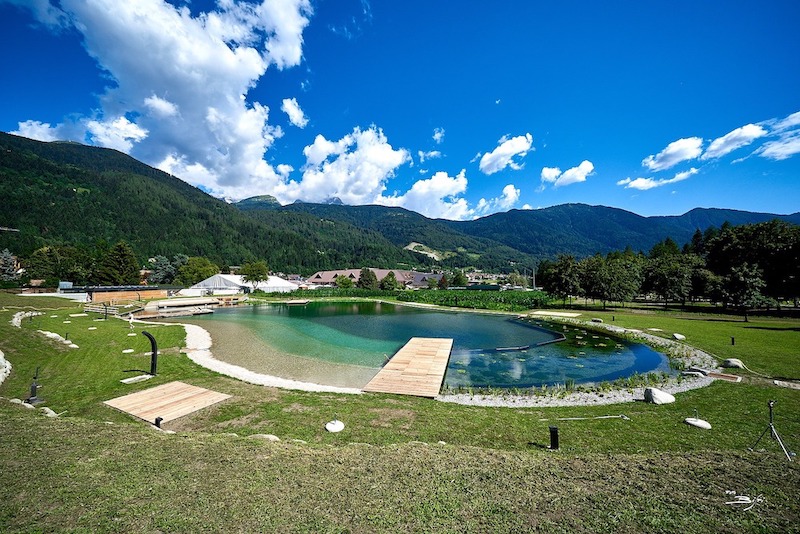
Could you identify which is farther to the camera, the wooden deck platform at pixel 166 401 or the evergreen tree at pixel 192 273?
the evergreen tree at pixel 192 273

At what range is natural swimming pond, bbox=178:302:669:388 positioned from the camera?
17344 millimetres

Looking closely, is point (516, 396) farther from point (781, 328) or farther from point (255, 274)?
point (255, 274)

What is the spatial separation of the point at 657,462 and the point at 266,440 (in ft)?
28.9

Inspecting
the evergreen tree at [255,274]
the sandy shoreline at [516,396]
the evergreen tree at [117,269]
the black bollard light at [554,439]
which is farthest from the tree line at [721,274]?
the evergreen tree at [117,269]

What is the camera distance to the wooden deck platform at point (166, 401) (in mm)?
10352

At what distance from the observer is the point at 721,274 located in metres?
50.1

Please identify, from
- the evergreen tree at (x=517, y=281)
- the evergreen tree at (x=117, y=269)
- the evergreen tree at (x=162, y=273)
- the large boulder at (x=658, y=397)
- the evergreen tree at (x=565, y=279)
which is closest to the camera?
the large boulder at (x=658, y=397)

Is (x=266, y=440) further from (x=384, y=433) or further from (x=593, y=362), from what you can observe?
(x=593, y=362)

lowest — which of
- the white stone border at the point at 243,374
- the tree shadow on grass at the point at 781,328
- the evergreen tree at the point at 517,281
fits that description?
the white stone border at the point at 243,374

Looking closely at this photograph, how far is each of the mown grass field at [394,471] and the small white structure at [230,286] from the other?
193 feet

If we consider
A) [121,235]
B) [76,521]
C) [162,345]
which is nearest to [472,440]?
[76,521]

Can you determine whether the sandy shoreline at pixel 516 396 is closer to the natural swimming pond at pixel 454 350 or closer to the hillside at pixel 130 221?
the natural swimming pond at pixel 454 350

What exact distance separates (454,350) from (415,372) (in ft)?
25.7

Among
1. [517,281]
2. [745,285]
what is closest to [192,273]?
[745,285]
